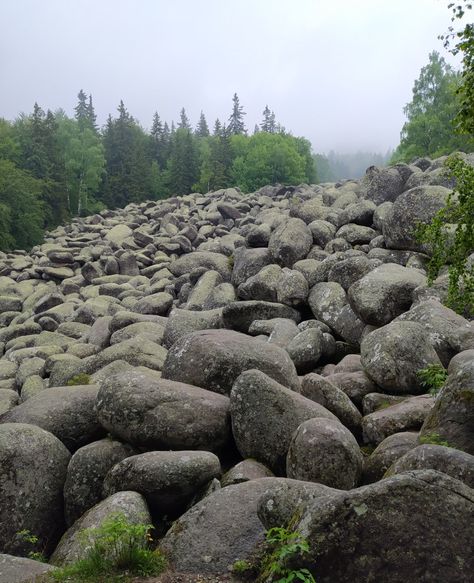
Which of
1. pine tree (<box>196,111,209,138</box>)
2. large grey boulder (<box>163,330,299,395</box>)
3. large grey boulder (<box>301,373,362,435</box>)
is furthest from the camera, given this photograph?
pine tree (<box>196,111,209,138</box>)

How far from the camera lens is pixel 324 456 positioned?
26.8ft

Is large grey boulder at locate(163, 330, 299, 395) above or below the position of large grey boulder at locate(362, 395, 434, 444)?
above

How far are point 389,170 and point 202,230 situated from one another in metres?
20.8

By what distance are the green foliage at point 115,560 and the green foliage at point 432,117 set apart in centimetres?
5935

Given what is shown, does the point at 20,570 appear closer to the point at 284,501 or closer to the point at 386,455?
the point at 284,501

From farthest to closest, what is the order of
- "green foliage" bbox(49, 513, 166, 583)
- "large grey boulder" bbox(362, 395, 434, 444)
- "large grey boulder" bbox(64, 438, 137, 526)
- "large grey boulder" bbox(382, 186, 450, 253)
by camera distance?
"large grey boulder" bbox(382, 186, 450, 253) → "large grey boulder" bbox(362, 395, 434, 444) → "large grey boulder" bbox(64, 438, 137, 526) → "green foliage" bbox(49, 513, 166, 583)

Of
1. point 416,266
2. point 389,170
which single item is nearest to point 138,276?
point 389,170

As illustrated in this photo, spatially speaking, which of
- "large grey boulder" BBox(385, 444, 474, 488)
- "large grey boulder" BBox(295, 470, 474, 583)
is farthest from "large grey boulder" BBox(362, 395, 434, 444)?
"large grey boulder" BBox(295, 470, 474, 583)

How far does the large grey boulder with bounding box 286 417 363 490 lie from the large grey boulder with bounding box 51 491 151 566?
7.77ft

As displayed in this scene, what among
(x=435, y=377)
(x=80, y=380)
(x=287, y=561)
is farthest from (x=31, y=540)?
(x=435, y=377)

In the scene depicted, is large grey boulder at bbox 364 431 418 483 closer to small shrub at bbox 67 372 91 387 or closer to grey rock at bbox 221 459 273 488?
grey rock at bbox 221 459 273 488

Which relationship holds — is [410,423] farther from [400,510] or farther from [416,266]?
[416,266]

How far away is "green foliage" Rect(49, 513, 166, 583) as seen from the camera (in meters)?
6.02

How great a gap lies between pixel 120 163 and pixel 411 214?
8578 cm
